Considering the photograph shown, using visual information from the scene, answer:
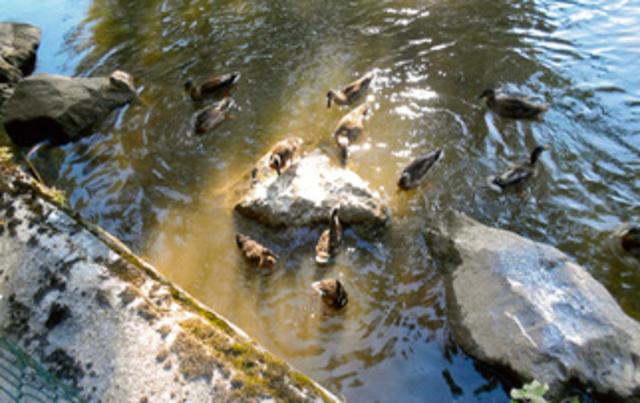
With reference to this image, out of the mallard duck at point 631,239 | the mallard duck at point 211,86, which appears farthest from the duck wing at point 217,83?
the mallard duck at point 631,239

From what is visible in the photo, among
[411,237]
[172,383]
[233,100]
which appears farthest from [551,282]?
[233,100]

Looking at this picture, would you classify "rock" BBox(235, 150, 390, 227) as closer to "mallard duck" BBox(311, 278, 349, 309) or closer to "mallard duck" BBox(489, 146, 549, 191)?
"mallard duck" BBox(311, 278, 349, 309)

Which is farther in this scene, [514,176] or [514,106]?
[514,106]

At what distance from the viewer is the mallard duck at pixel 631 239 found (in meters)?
5.38

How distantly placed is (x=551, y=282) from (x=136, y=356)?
393 centimetres

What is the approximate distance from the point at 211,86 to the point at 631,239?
696 centimetres

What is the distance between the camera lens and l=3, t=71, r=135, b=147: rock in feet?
27.3

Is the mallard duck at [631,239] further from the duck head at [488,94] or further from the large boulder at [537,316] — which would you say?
the duck head at [488,94]

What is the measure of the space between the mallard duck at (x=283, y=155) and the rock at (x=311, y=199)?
0.47 ft

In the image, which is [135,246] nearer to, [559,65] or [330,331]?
[330,331]

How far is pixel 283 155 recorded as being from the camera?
6855 millimetres

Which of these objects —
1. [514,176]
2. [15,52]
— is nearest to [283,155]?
[514,176]

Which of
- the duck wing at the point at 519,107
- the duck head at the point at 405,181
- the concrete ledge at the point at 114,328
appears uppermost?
the concrete ledge at the point at 114,328

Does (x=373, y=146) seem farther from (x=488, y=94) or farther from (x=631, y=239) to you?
(x=631, y=239)
